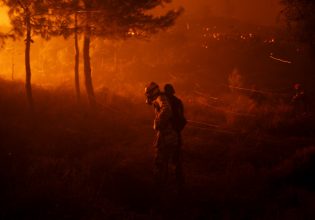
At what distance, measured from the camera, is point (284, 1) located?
1872 cm

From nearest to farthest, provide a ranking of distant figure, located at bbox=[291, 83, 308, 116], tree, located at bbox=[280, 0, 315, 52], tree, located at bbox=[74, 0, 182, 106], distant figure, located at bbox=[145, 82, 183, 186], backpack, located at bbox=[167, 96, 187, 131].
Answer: distant figure, located at bbox=[145, 82, 183, 186]
backpack, located at bbox=[167, 96, 187, 131]
tree, located at bbox=[74, 0, 182, 106]
distant figure, located at bbox=[291, 83, 308, 116]
tree, located at bbox=[280, 0, 315, 52]

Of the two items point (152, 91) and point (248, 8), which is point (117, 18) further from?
Answer: point (248, 8)

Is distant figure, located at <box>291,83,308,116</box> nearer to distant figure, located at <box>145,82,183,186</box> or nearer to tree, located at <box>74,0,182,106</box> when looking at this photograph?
tree, located at <box>74,0,182,106</box>

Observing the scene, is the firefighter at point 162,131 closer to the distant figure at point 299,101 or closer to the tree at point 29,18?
the tree at point 29,18

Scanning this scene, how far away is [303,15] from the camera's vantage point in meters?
18.6

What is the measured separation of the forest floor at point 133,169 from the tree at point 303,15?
6.62 metres

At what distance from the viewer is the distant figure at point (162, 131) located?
8078 millimetres

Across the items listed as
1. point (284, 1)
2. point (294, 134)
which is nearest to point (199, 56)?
point (284, 1)

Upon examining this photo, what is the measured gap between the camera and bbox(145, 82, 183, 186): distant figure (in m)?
8.08

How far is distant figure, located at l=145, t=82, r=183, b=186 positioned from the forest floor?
562 millimetres

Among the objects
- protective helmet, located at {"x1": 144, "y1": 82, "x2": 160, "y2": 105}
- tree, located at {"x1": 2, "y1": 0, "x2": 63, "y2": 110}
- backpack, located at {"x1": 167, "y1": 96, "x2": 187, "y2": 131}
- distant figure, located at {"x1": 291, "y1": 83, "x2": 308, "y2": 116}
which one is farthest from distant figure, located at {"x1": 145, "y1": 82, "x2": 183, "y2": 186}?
distant figure, located at {"x1": 291, "y1": 83, "x2": 308, "y2": 116}

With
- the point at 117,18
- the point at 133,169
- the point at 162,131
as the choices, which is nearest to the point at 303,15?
the point at 117,18

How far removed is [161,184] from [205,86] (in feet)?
71.4

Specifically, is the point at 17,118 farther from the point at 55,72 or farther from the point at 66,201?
the point at 55,72
